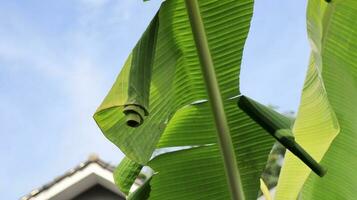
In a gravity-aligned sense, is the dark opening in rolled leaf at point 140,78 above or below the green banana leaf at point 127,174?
above

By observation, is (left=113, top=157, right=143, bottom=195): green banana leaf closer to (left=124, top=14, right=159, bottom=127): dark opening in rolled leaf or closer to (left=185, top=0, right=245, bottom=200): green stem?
(left=185, top=0, right=245, bottom=200): green stem

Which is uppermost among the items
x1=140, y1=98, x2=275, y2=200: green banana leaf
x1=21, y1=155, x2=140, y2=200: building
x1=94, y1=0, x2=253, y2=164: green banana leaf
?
x1=94, y1=0, x2=253, y2=164: green banana leaf

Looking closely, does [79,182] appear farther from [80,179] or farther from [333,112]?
[333,112]

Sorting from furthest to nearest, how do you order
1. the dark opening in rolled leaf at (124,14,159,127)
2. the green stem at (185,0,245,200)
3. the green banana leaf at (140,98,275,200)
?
the green banana leaf at (140,98,275,200) < the green stem at (185,0,245,200) < the dark opening in rolled leaf at (124,14,159,127)

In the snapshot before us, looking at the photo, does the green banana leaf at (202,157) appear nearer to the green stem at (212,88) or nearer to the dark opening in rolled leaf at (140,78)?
the green stem at (212,88)

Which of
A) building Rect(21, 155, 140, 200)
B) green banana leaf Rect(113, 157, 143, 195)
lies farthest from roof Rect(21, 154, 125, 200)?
green banana leaf Rect(113, 157, 143, 195)

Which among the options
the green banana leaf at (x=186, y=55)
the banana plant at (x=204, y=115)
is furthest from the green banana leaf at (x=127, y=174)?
the green banana leaf at (x=186, y=55)

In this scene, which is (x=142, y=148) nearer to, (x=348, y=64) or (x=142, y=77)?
(x=142, y=77)
